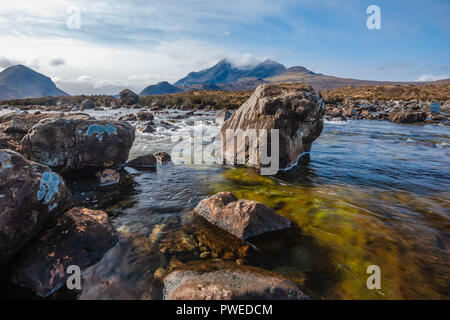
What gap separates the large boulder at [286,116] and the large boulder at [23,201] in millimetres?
5762

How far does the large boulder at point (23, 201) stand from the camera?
2.74 metres

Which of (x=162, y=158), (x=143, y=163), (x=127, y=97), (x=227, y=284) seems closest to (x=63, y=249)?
(x=227, y=284)

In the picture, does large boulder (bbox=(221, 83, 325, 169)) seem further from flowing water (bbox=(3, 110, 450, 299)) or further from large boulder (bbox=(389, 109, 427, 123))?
large boulder (bbox=(389, 109, 427, 123))

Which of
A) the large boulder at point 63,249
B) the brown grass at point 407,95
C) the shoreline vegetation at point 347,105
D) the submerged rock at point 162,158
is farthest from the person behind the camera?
the brown grass at point 407,95

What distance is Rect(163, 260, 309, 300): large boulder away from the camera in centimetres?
237

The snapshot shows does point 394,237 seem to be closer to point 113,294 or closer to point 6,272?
point 113,294

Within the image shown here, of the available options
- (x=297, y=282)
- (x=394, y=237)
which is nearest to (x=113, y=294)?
(x=297, y=282)

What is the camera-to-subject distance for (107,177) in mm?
5934

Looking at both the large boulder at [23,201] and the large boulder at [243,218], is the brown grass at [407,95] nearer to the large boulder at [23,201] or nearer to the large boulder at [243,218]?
the large boulder at [243,218]

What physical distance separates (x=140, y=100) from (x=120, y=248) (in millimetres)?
63065

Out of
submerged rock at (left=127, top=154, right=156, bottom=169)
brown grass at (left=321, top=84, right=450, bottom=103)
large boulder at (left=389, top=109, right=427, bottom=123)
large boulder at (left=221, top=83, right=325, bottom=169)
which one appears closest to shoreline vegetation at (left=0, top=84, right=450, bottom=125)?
large boulder at (left=389, top=109, right=427, bottom=123)

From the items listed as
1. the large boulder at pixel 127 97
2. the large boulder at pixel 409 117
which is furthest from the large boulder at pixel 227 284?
the large boulder at pixel 127 97

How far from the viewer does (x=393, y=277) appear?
9.30 feet
